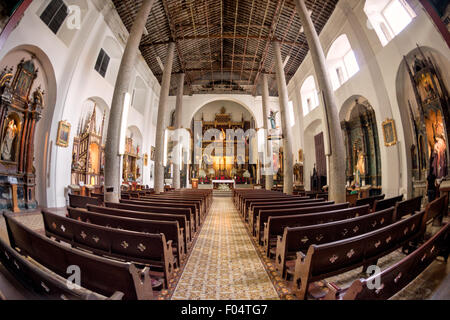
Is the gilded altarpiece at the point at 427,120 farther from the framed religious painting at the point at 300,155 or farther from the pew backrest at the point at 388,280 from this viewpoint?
the framed religious painting at the point at 300,155

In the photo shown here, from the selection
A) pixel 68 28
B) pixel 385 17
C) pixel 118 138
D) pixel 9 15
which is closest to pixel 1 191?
pixel 118 138

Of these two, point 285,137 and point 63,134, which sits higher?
point 285,137

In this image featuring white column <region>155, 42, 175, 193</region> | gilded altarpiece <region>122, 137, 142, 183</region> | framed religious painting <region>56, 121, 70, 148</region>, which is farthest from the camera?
gilded altarpiece <region>122, 137, 142, 183</region>

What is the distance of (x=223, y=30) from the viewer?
42.1 feet

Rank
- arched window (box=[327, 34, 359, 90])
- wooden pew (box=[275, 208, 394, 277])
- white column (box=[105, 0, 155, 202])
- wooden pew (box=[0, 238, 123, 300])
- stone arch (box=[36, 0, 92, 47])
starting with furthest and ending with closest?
1. arched window (box=[327, 34, 359, 90])
2. stone arch (box=[36, 0, 92, 47])
3. white column (box=[105, 0, 155, 202])
4. wooden pew (box=[275, 208, 394, 277])
5. wooden pew (box=[0, 238, 123, 300])

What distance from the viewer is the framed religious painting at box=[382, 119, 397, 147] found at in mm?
6727

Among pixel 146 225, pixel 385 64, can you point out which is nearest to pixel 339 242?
pixel 146 225

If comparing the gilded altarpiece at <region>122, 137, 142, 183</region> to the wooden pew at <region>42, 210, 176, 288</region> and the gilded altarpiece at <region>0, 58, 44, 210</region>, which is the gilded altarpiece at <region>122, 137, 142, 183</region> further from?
the wooden pew at <region>42, 210, 176, 288</region>

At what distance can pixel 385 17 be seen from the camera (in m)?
6.93

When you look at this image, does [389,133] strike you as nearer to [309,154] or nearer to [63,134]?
[309,154]

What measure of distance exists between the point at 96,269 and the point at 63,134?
799cm

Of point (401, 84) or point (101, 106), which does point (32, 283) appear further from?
point (101, 106)

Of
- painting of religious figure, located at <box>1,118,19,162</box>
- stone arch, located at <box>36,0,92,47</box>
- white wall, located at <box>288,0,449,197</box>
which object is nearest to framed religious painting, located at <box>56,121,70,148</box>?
painting of religious figure, located at <box>1,118,19,162</box>

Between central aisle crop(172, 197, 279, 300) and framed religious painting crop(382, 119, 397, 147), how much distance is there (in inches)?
285
